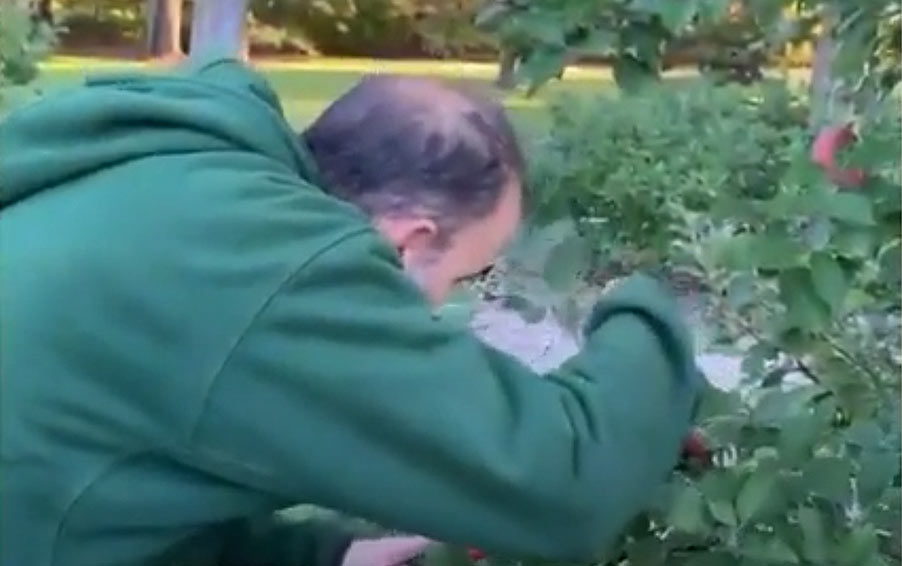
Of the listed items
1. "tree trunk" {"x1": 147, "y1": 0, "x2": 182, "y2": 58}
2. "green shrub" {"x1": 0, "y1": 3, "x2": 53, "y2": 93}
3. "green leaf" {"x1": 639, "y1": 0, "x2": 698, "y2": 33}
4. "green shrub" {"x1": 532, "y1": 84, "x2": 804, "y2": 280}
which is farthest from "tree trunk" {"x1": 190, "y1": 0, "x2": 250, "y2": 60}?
"tree trunk" {"x1": 147, "y1": 0, "x2": 182, "y2": 58}

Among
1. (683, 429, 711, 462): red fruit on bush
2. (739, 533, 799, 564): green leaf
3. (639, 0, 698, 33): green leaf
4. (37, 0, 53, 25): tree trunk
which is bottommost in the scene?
(37, 0, 53, 25): tree trunk

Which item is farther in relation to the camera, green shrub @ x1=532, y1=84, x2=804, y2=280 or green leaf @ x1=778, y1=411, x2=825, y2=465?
green shrub @ x1=532, y1=84, x2=804, y2=280

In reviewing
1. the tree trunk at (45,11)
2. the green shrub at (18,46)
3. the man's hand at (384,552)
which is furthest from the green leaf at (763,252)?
the tree trunk at (45,11)

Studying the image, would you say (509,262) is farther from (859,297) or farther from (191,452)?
(191,452)

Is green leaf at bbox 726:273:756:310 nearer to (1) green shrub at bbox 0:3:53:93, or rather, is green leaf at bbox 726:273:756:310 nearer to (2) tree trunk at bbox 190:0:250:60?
(2) tree trunk at bbox 190:0:250:60

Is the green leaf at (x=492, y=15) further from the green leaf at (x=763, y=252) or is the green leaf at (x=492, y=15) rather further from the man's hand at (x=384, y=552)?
the man's hand at (x=384, y=552)

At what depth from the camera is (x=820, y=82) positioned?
2.10 m

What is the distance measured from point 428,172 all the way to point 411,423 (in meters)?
0.26

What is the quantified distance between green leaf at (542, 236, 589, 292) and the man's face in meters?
0.34

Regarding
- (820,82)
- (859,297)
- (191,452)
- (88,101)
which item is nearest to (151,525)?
(191,452)

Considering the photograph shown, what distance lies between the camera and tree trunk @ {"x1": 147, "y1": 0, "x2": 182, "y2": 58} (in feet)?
36.0

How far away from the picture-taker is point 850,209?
170cm

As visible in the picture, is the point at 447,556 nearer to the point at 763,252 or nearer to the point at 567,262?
the point at 567,262

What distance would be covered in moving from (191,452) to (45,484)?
119mm
